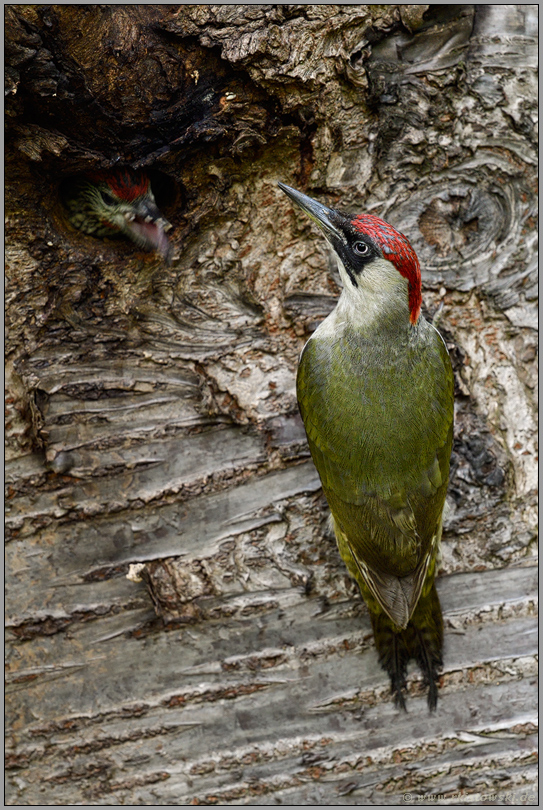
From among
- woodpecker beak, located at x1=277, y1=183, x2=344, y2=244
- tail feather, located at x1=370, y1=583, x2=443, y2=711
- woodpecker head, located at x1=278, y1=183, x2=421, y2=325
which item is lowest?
tail feather, located at x1=370, y1=583, x2=443, y2=711

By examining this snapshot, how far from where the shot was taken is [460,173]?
6.71ft

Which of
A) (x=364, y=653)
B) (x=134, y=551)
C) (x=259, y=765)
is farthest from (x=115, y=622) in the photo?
(x=364, y=653)

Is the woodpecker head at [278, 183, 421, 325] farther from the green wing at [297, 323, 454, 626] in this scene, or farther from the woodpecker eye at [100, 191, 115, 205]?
the woodpecker eye at [100, 191, 115, 205]

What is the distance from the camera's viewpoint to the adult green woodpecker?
6.27ft

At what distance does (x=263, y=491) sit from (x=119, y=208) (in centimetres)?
104

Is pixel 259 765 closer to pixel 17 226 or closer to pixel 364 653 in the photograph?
pixel 364 653

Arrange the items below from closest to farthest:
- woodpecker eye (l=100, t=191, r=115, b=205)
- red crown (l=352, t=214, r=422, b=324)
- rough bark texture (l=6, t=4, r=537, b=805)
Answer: red crown (l=352, t=214, r=422, b=324), rough bark texture (l=6, t=4, r=537, b=805), woodpecker eye (l=100, t=191, r=115, b=205)

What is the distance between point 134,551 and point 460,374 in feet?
3.82

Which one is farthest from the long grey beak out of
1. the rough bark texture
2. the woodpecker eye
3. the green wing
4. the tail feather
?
the tail feather

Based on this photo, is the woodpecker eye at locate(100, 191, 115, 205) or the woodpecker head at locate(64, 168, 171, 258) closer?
the woodpecker head at locate(64, 168, 171, 258)

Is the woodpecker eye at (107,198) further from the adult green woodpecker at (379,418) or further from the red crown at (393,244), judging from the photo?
the red crown at (393,244)

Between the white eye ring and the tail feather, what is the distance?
1.04 m

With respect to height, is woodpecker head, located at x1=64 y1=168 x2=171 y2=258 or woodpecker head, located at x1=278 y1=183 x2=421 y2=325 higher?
woodpecker head, located at x1=64 y1=168 x2=171 y2=258

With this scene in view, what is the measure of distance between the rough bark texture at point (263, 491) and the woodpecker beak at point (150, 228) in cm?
4
